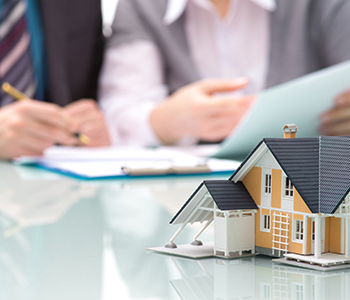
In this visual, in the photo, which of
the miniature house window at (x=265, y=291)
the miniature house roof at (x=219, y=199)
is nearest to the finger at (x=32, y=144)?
the miniature house roof at (x=219, y=199)

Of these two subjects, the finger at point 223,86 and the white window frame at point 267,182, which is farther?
the finger at point 223,86

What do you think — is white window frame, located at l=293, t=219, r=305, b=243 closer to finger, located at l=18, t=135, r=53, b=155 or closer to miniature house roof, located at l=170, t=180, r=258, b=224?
miniature house roof, located at l=170, t=180, r=258, b=224

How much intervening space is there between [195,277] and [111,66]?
1.46m

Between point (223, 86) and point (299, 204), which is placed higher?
point (223, 86)

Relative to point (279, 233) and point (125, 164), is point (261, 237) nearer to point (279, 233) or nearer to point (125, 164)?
point (279, 233)

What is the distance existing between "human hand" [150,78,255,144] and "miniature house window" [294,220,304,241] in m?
0.77

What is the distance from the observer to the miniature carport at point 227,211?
1.19 ft

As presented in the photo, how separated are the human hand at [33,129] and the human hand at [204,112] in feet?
0.92

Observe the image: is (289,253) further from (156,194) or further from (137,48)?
(137,48)

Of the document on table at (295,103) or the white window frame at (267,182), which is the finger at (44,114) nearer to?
the document on table at (295,103)

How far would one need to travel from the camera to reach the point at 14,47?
1.45 meters

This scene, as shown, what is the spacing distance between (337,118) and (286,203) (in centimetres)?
64

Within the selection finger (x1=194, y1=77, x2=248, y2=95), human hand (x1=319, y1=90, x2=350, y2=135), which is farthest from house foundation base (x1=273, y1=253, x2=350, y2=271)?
finger (x1=194, y1=77, x2=248, y2=95)

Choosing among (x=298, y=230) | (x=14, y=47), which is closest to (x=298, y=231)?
(x=298, y=230)
